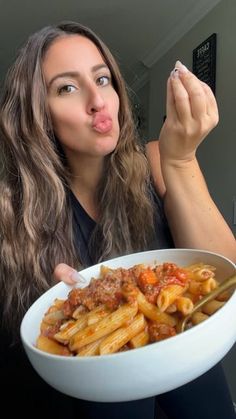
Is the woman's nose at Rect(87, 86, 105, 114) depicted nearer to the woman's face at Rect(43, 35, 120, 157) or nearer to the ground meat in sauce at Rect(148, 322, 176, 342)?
the woman's face at Rect(43, 35, 120, 157)

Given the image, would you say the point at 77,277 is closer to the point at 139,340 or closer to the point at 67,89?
the point at 139,340

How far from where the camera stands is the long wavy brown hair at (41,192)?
86 centimetres

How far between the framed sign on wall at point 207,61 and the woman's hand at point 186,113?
147 cm

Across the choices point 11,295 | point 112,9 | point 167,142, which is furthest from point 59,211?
point 112,9

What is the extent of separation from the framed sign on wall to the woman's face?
128 cm

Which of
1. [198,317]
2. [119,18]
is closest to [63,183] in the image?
[198,317]

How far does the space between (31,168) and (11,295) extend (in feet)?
0.91

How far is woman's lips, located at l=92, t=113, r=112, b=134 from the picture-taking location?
0.79 metres

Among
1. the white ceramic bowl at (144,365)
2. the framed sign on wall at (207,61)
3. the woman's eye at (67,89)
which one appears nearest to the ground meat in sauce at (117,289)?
the white ceramic bowl at (144,365)

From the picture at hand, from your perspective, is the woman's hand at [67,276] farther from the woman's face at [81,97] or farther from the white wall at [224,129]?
the white wall at [224,129]

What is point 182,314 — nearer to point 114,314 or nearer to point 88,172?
point 114,314

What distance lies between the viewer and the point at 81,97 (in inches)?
32.8

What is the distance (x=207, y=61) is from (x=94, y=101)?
1.49 m

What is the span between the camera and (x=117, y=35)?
2652mm
